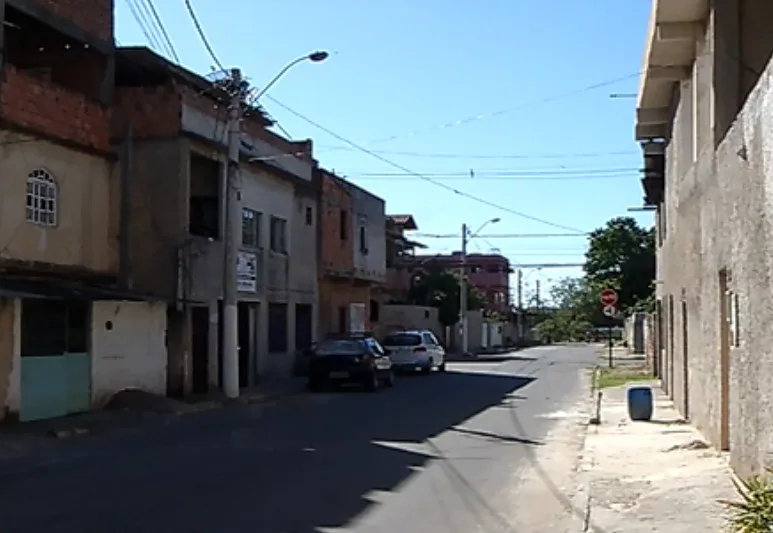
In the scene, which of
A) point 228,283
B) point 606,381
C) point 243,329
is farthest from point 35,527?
point 606,381

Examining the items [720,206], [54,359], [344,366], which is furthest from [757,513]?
[344,366]

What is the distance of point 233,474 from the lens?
13531 mm

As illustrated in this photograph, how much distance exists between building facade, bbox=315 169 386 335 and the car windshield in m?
8.94

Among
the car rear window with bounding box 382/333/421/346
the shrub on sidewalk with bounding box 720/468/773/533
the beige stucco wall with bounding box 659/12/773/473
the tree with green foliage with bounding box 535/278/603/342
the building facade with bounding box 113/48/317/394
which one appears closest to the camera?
the shrub on sidewalk with bounding box 720/468/773/533

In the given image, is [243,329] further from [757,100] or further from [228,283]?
[757,100]

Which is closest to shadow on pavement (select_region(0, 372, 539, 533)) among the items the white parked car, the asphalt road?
the asphalt road

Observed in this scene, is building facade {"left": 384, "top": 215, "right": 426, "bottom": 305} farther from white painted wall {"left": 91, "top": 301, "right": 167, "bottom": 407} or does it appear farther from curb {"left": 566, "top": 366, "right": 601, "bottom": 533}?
curb {"left": 566, "top": 366, "right": 601, "bottom": 533}

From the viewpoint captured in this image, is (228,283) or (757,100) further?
(228,283)

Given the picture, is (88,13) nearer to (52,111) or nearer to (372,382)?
(52,111)

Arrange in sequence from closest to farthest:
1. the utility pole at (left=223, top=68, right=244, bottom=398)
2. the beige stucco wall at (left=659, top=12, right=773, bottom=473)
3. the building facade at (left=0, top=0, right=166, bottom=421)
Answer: the beige stucco wall at (left=659, top=12, right=773, bottom=473), the building facade at (left=0, top=0, right=166, bottom=421), the utility pole at (left=223, top=68, right=244, bottom=398)

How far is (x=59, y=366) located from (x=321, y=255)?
19435mm

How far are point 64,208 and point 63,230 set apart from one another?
464mm

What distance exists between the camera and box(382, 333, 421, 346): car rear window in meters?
41.3

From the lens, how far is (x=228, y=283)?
85.0ft
